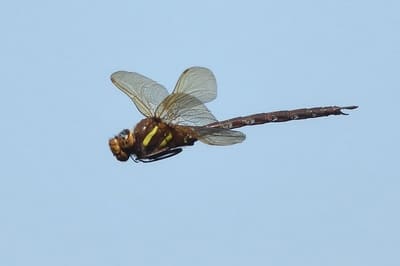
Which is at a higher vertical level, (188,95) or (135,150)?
(188,95)

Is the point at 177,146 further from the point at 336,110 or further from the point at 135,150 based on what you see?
the point at 336,110

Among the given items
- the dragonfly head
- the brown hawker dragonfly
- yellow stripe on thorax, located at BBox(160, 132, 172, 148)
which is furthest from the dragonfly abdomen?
the dragonfly head

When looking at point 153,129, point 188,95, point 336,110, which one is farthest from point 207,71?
point 336,110

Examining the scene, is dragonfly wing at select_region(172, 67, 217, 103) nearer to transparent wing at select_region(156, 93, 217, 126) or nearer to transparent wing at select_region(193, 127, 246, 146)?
transparent wing at select_region(156, 93, 217, 126)

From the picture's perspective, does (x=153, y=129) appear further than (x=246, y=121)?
No

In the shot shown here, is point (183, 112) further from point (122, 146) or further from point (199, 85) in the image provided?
point (122, 146)

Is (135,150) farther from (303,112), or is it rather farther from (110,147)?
(303,112)
